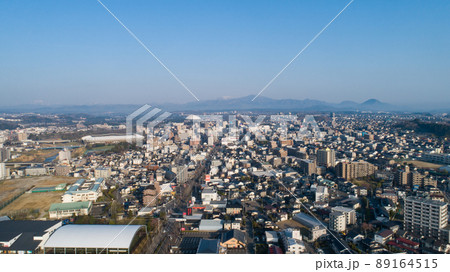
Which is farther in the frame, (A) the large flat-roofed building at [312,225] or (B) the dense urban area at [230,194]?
(A) the large flat-roofed building at [312,225]

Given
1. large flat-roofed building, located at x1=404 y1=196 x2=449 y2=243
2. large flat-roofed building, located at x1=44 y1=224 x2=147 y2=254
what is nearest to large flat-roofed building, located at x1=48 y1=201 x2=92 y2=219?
large flat-roofed building, located at x1=44 y1=224 x2=147 y2=254

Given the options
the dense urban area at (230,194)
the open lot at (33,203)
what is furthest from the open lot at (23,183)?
the open lot at (33,203)

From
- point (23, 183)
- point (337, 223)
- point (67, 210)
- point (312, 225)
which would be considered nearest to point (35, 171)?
point (23, 183)

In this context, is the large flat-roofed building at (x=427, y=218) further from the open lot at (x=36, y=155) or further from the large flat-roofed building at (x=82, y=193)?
the open lot at (x=36, y=155)

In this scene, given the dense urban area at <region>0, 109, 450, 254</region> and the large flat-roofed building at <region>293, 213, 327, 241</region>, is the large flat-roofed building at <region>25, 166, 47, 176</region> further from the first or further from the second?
the large flat-roofed building at <region>293, 213, 327, 241</region>

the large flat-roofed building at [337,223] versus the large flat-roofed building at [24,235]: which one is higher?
the large flat-roofed building at [24,235]
